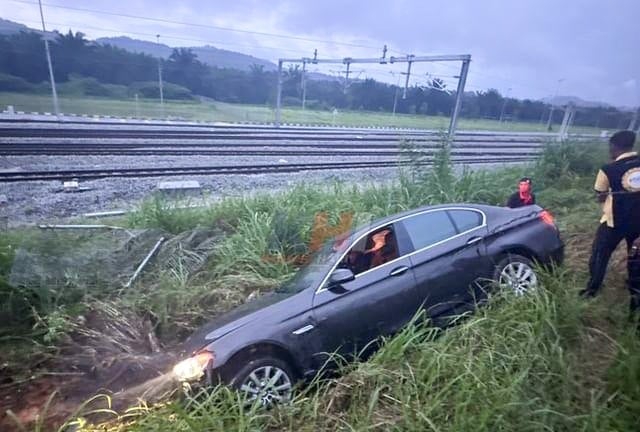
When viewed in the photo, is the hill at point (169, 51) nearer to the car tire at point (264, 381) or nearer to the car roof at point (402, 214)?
the car roof at point (402, 214)

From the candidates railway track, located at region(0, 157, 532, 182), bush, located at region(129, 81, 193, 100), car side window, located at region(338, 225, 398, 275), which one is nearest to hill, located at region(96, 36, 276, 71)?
bush, located at region(129, 81, 193, 100)

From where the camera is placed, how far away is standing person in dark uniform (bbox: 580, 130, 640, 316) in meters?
3.36

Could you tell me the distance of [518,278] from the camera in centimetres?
372

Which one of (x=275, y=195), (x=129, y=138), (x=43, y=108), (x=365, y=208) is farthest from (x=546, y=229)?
(x=129, y=138)

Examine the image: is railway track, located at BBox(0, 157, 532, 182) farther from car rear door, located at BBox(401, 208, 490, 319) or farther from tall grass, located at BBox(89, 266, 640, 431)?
tall grass, located at BBox(89, 266, 640, 431)

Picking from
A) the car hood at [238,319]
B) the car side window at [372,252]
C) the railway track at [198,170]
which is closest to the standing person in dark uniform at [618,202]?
the car side window at [372,252]

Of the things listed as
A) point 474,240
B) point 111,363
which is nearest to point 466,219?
point 474,240

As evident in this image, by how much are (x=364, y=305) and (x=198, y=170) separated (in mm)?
6783

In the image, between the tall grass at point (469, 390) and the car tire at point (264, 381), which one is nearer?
the tall grass at point (469, 390)

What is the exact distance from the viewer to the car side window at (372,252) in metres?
3.47

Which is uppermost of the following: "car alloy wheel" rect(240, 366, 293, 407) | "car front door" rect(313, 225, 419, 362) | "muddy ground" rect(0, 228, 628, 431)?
"car front door" rect(313, 225, 419, 362)

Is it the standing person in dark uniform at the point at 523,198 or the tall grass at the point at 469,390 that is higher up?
the standing person in dark uniform at the point at 523,198

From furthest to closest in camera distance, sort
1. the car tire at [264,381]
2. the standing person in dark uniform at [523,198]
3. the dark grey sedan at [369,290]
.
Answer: the standing person in dark uniform at [523,198] < the dark grey sedan at [369,290] < the car tire at [264,381]

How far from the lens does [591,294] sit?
3.58 m
